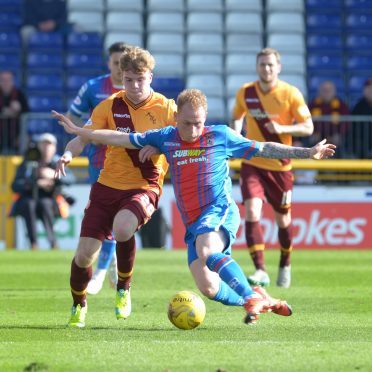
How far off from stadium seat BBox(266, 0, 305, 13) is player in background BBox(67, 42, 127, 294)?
1307 cm

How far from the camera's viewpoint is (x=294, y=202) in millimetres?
18891

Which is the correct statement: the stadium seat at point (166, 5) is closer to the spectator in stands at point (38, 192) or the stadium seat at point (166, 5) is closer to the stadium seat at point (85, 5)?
the stadium seat at point (85, 5)

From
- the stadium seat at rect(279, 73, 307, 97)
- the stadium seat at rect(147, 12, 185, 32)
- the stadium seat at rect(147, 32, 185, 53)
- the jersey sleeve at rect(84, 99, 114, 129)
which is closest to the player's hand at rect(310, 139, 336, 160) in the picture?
the jersey sleeve at rect(84, 99, 114, 129)

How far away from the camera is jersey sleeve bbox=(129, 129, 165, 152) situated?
830 centimetres

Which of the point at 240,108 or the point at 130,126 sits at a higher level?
the point at 240,108

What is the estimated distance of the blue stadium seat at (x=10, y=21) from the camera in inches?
903

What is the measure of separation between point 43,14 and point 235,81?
4.28 m

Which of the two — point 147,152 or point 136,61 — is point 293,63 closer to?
point 136,61

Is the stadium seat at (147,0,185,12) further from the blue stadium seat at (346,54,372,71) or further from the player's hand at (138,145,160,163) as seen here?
the player's hand at (138,145,160,163)

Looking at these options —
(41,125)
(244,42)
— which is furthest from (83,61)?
(244,42)

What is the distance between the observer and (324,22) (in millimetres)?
23812

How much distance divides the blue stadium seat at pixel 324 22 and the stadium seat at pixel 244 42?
117 cm

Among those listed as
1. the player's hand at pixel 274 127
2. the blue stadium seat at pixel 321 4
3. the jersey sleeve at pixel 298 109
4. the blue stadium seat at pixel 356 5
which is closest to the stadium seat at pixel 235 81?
the blue stadium seat at pixel 321 4

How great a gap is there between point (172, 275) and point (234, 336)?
582cm
